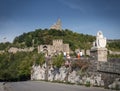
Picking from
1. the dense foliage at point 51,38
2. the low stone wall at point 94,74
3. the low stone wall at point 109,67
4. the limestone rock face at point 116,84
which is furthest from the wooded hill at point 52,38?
the limestone rock face at point 116,84

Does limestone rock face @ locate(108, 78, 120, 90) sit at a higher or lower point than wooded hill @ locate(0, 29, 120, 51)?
lower

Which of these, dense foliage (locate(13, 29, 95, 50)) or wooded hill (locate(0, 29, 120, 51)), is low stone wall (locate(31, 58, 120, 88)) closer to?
wooded hill (locate(0, 29, 120, 51))

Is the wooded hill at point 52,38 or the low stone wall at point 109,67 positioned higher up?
the wooded hill at point 52,38

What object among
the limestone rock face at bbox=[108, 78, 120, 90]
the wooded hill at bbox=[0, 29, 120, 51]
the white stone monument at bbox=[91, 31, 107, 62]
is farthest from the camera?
the wooded hill at bbox=[0, 29, 120, 51]

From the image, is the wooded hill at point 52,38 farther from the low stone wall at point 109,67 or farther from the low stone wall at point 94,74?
the low stone wall at point 109,67

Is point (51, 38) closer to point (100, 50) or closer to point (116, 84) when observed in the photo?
point (100, 50)

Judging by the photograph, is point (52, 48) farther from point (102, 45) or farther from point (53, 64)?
point (102, 45)

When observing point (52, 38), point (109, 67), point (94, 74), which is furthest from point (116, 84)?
point (52, 38)

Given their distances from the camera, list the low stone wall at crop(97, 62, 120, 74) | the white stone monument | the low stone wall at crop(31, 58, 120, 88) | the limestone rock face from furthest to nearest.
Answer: the white stone monument, the low stone wall at crop(31, 58, 120, 88), the low stone wall at crop(97, 62, 120, 74), the limestone rock face

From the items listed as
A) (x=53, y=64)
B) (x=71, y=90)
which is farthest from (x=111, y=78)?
(x=53, y=64)

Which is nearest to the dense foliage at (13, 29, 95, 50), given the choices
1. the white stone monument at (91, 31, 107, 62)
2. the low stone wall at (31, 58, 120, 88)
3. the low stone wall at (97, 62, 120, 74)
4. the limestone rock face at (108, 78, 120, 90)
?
the low stone wall at (31, 58, 120, 88)

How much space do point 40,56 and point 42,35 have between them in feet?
224

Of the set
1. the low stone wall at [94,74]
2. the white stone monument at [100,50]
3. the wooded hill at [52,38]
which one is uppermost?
the wooded hill at [52,38]

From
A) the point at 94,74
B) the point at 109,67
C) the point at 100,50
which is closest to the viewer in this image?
the point at 109,67
